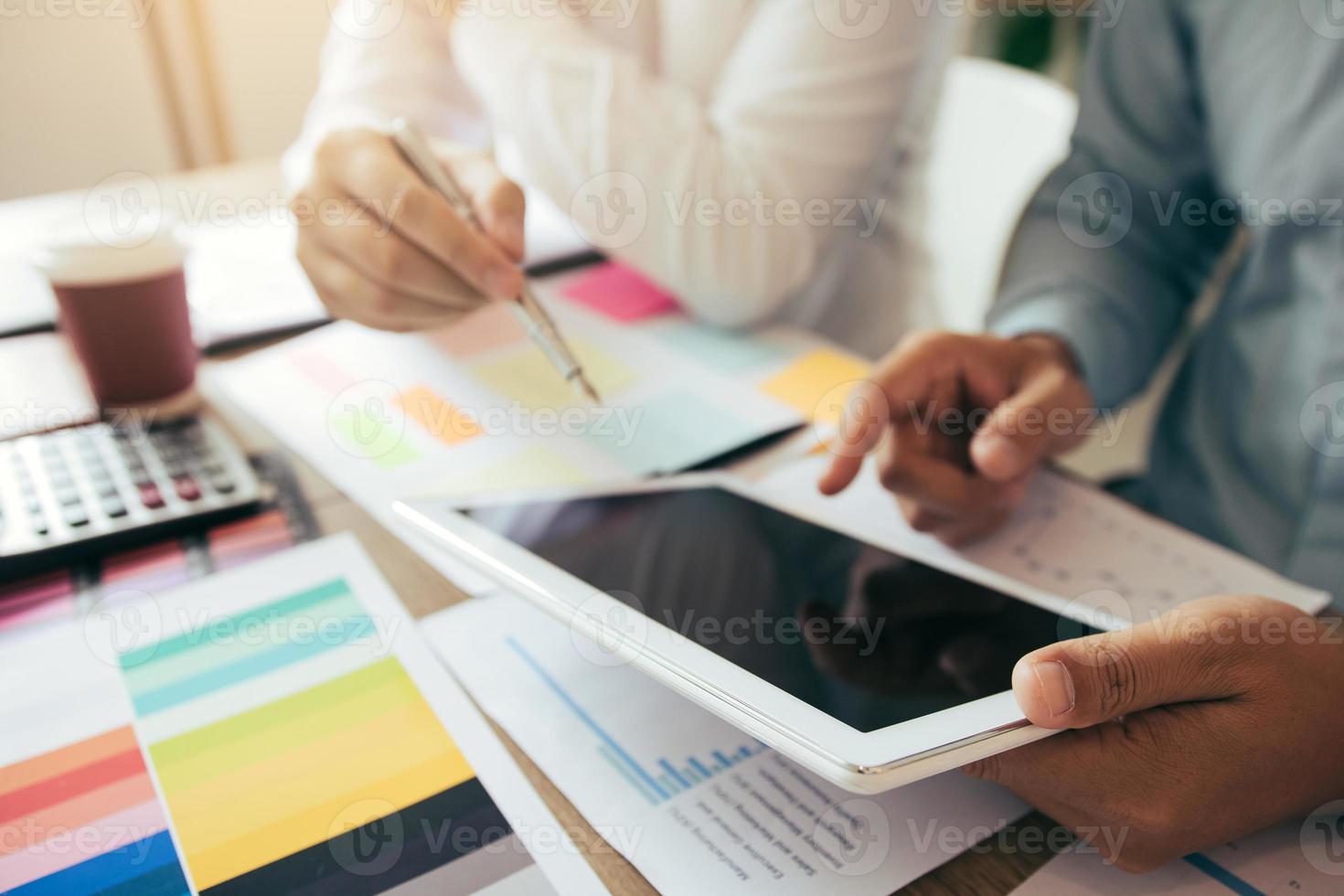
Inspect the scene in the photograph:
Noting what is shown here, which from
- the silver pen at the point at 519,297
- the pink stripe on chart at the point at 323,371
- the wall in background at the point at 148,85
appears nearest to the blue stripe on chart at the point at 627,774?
the silver pen at the point at 519,297

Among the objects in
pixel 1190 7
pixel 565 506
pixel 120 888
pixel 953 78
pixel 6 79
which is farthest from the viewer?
pixel 6 79

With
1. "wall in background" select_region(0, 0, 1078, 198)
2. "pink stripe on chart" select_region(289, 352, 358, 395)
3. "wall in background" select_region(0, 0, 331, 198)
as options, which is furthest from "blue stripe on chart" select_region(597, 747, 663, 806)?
"wall in background" select_region(0, 0, 331, 198)

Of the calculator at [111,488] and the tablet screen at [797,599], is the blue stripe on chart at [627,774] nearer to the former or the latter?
the tablet screen at [797,599]

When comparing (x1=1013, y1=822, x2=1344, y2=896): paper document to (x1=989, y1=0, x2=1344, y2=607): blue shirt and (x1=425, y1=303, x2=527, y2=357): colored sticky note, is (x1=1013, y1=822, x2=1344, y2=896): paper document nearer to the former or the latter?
(x1=989, y1=0, x2=1344, y2=607): blue shirt

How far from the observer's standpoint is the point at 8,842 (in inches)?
11.6

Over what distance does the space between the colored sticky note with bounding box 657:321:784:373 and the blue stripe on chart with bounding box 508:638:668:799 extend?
0.29m

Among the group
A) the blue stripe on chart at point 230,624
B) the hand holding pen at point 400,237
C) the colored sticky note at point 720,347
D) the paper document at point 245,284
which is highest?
the hand holding pen at point 400,237

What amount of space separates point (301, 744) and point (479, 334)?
36 centimetres

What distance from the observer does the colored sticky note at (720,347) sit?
62 centimetres

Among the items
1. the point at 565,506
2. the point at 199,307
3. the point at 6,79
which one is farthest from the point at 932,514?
the point at 6,79

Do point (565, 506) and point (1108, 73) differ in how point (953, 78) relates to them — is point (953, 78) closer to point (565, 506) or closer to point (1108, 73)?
point (1108, 73)

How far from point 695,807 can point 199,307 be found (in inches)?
21.5

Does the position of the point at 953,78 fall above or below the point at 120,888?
above

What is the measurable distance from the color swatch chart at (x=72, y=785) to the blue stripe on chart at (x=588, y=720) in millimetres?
139
